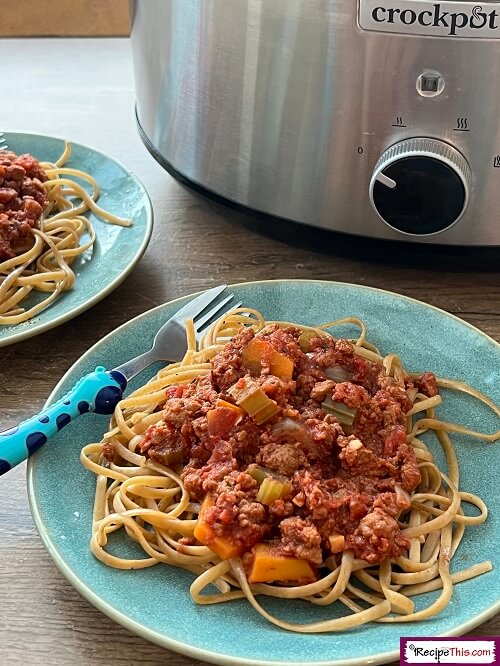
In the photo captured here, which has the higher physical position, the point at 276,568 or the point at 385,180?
the point at 385,180

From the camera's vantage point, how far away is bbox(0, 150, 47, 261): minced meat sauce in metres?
1.51

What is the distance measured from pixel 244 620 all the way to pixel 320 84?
76cm

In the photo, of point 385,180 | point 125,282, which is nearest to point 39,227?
point 125,282

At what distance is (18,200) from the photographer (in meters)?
1.55

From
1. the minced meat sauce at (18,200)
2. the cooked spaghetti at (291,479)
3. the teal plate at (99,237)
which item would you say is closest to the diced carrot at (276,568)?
the cooked spaghetti at (291,479)

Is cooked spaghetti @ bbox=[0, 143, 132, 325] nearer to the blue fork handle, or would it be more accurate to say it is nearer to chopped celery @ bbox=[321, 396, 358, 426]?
the blue fork handle

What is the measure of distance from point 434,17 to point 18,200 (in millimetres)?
821

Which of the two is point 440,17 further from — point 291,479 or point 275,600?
point 275,600

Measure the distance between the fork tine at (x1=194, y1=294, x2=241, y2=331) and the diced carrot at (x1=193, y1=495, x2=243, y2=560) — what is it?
0.38 m

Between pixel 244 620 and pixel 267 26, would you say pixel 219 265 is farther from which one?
pixel 244 620

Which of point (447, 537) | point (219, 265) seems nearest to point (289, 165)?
point (219, 265)

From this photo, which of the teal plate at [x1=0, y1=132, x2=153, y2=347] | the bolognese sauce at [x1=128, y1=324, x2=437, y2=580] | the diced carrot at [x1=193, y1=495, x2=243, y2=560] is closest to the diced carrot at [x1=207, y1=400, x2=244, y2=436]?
the bolognese sauce at [x1=128, y1=324, x2=437, y2=580]

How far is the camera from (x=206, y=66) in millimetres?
1327

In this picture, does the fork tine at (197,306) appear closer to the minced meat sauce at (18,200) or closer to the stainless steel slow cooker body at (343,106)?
the stainless steel slow cooker body at (343,106)
